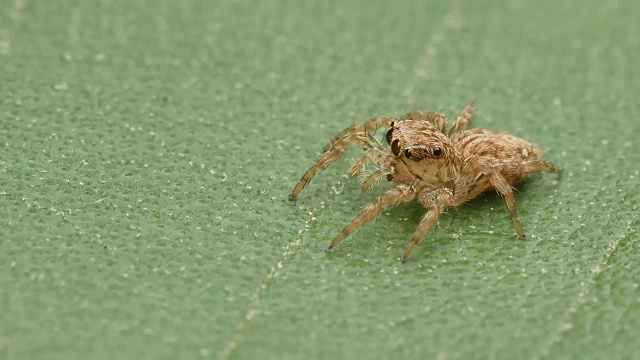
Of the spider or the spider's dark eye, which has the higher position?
the spider's dark eye

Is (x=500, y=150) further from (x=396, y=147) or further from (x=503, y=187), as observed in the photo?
(x=396, y=147)

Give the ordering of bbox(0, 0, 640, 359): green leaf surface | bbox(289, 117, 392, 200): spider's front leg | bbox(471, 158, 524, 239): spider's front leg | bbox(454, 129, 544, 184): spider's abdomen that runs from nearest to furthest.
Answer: bbox(0, 0, 640, 359): green leaf surface
bbox(471, 158, 524, 239): spider's front leg
bbox(289, 117, 392, 200): spider's front leg
bbox(454, 129, 544, 184): spider's abdomen

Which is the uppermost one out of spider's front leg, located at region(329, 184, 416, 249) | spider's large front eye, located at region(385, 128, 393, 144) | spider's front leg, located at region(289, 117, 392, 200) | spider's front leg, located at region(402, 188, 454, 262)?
spider's large front eye, located at region(385, 128, 393, 144)

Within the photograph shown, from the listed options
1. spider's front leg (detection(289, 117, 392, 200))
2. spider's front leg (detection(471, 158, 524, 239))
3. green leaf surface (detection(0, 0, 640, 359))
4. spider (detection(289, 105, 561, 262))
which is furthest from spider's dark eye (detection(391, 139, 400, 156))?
spider's front leg (detection(471, 158, 524, 239))

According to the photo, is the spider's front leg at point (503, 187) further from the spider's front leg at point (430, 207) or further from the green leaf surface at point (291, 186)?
the spider's front leg at point (430, 207)

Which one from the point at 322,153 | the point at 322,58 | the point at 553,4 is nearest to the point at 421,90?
the point at 322,58

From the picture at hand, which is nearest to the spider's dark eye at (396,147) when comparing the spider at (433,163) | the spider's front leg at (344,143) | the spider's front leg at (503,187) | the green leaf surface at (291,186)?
the spider at (433,163)

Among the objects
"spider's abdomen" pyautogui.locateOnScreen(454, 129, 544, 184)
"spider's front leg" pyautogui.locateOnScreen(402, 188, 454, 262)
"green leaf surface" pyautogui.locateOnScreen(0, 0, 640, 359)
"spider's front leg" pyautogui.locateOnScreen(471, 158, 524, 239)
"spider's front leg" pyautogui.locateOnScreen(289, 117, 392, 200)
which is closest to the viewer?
"green leaf surface" pyautogui.locateOnScreen(0, 0, 640, 359)

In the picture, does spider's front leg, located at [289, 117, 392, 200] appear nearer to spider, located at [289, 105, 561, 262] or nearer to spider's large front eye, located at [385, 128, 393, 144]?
spider, located at [289, 105, 561, 262]
